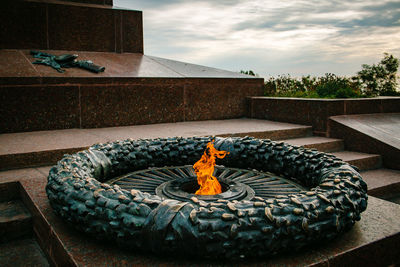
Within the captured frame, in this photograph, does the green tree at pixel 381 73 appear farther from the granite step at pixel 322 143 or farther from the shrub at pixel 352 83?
the granite step at pixel 322 143

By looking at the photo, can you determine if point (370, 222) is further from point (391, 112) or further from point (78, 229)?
point (391, 112)

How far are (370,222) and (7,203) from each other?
9.02ft

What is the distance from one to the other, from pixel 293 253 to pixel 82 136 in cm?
358

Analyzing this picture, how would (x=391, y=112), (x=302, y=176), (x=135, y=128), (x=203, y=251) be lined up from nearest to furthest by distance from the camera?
(x=203, y=251) < (x=302, y=176) < (x=135, y=128) < (x=391, y=112)

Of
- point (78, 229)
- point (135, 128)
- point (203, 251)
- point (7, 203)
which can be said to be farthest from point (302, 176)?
point (135, 128)

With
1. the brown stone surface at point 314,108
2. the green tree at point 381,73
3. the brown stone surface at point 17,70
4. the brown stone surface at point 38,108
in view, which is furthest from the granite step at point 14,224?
the green tree at point 381,73

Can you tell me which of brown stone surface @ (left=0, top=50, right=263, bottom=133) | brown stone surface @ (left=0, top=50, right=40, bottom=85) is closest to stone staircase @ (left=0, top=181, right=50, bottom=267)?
brown stone surface @ (left=0, top=50, right=263, bottom=133)

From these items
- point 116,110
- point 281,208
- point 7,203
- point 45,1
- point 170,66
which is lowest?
point 7,203

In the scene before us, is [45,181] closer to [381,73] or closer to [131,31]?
[131,31]

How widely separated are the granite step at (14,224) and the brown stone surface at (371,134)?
4354 millimetres

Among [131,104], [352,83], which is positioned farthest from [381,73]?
[131,104]

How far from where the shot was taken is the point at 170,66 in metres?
7.26

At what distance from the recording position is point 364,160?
14.8 ft

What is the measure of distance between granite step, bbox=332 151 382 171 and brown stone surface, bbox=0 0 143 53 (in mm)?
5430
